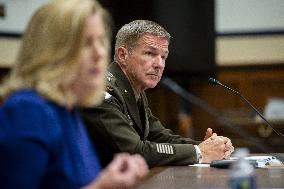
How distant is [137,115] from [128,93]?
10 centimetres

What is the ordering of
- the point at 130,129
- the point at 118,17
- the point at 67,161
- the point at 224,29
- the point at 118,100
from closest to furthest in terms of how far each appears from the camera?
1. the point at 67,161
2. the point at 130,129
3. the point at 118,100
4. the point at 118,17
5. the point at 224,29

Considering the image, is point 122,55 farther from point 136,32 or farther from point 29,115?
point 29,115

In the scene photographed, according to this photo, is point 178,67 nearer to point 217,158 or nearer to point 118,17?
point 118,17

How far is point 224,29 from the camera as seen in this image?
5773 mm

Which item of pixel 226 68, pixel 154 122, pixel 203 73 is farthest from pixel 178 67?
pixel 154 122

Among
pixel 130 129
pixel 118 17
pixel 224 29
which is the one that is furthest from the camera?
pixel 224 29

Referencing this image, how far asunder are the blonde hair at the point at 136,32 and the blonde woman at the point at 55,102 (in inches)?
52.4

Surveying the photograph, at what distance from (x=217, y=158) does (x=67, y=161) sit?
4.38 feet

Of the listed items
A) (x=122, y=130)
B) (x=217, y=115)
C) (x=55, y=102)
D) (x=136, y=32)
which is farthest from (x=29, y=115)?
(x=217, y=115)

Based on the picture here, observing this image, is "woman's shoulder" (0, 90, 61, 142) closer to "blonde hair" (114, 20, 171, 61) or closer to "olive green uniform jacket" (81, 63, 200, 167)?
"olive green uniform jacket" (81, 63, 200, 167)

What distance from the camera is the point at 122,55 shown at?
2645 millimetres

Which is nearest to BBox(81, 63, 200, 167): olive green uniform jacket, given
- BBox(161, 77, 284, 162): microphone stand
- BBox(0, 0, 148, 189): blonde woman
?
BBox(161, 77, 284, 162): microphone stand

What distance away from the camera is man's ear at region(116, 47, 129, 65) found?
2636mm

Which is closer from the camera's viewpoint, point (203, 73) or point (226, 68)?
point (203, 73)
